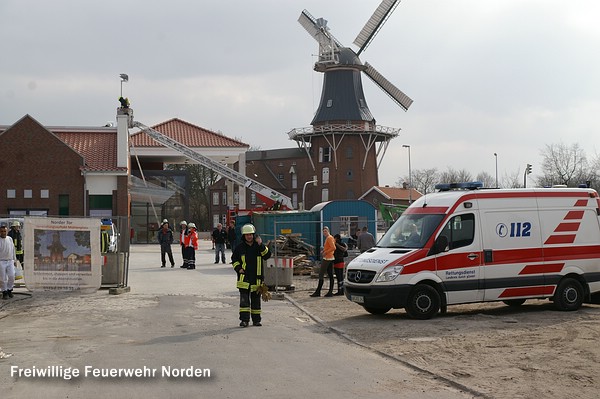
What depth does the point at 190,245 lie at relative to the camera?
93.8ft

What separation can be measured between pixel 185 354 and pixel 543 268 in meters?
8.33

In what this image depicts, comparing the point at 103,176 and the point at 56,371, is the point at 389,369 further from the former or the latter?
the point at 103,176

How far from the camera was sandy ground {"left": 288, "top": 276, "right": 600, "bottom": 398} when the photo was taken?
29.4 ft

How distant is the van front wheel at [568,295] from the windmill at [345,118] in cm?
6404

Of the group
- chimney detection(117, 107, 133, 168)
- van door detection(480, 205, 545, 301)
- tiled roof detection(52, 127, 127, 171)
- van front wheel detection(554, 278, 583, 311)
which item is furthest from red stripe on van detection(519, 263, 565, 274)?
chimney detection(117, 107, 133, 168)

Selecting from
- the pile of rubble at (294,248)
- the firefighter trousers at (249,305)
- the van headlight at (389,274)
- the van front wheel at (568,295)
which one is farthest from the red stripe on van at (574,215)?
the pile of rubble at (294,248)

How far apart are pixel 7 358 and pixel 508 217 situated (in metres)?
9.81

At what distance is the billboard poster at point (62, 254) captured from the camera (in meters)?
18.2

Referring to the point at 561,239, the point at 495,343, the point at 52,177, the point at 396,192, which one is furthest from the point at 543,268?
the point at 396,192

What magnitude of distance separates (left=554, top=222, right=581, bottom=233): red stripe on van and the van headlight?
3790 millimetres

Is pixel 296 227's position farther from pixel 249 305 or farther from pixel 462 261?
pixel 249 305

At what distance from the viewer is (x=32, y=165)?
5275cm

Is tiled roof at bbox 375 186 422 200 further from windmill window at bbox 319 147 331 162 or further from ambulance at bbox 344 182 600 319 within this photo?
ambulance at bbox 344 182 600 319

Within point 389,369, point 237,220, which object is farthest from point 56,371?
point 237,220
